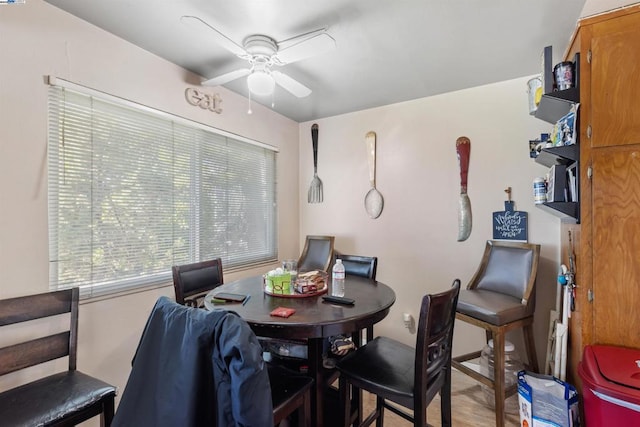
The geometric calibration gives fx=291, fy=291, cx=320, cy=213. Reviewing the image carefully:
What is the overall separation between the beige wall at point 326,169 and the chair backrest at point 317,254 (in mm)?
264

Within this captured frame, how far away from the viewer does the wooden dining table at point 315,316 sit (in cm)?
129

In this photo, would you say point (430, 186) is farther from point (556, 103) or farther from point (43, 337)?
point (43, 337)

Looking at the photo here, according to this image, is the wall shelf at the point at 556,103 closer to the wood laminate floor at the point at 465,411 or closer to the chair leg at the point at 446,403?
the chair leg at the point at 446,403

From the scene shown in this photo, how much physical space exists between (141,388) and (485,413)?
2159 mm

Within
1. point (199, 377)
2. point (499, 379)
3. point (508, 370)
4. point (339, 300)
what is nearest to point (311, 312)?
point (339, 300)

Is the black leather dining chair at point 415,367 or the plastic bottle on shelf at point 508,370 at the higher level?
the black leather dining chair at point 415,367

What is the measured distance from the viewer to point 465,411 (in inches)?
79.2

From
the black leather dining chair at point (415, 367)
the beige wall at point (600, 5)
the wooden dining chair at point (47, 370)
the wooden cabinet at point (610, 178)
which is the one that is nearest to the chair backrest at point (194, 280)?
the wooden dining chair at point (47, 370)

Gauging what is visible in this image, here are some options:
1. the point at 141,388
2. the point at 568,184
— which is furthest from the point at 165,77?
the point at 568,184

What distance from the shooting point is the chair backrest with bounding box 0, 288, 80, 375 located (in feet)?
4.42

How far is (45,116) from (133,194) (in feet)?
1.97

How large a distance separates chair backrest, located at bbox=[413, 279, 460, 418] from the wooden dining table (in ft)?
0.88

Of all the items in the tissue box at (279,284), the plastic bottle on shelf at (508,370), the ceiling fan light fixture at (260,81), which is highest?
the ceiling fan light fixture at (260,81)

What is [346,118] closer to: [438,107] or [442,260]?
[438,107]
